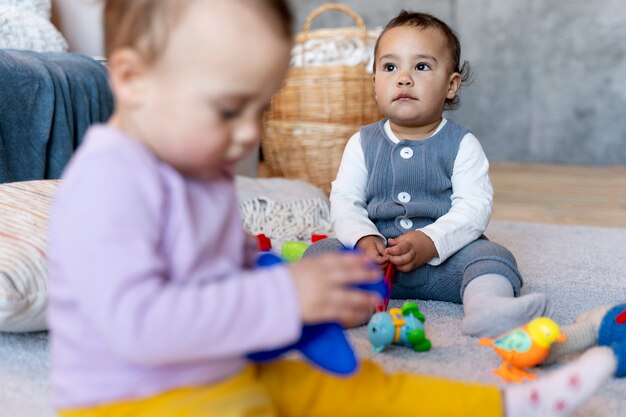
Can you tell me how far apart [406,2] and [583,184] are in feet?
3.94

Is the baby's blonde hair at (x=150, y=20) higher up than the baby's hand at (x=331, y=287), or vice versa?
the baby's blonde hair at (x=150, y=20)

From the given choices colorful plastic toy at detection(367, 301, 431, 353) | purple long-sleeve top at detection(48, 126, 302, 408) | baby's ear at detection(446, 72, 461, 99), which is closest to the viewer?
purple long-sleeve top at detection(48, 126, 302, 408)

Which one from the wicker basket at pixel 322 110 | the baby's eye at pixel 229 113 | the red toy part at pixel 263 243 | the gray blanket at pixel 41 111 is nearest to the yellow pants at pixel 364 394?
the baby's eye at pixel 229 113

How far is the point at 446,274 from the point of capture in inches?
46.8

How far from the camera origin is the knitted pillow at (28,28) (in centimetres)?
185

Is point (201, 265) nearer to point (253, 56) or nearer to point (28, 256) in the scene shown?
point (253, 56)

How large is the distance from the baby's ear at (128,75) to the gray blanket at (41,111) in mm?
1098

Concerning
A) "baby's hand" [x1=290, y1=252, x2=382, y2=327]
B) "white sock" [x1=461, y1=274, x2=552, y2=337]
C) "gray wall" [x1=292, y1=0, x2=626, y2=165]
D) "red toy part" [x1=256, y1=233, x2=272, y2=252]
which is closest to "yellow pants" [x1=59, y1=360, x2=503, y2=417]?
"baby's hand" [x1=290, y1=252, x2=382, y2=327]

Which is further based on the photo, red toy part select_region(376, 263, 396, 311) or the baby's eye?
red toy part select_region(376, 263, 396, 311)

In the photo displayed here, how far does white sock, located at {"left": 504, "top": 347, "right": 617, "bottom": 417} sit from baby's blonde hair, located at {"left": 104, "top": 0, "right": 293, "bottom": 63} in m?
0.39

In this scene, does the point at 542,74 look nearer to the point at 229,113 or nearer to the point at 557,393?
the point at 557,393

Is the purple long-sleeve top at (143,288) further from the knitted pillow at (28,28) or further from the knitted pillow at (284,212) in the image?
the knitted pillow at (28,28)

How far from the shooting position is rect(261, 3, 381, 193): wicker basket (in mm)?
2100

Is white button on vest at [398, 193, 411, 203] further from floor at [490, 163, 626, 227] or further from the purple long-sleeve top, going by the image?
floor at [490, 163, 626, 227]
